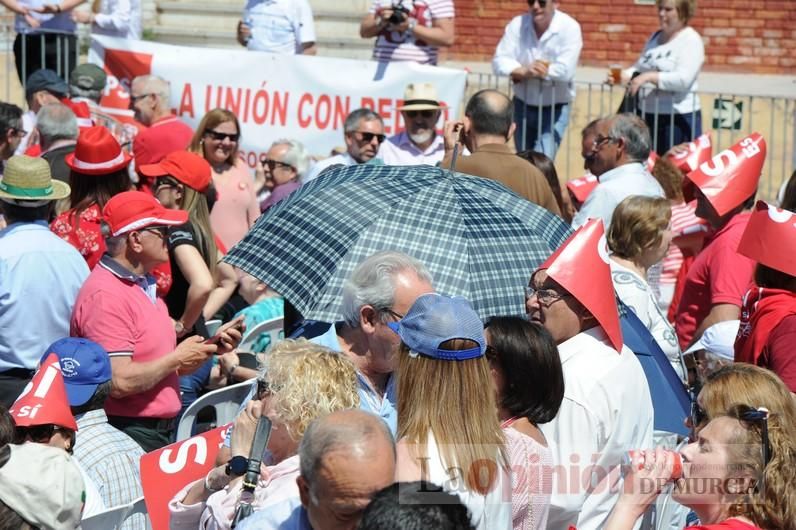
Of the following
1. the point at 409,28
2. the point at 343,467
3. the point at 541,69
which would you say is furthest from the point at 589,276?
the point at 409,28

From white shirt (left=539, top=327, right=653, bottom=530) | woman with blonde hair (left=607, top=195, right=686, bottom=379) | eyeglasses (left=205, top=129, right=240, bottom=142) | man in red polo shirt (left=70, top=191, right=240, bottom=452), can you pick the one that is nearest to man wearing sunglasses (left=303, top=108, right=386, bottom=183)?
eyeglasses (left=205, top=129, right=240, bottom=142)

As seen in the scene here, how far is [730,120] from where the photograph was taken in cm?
1189

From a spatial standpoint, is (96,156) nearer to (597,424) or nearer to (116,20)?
(597,424)

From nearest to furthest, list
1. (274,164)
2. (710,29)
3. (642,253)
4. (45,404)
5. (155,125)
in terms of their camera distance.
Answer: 1. (45,404)
2. (642,253)
3. (155,125)
4. (274,164)
5. (710,29)

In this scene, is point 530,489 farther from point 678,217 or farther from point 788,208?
point 678,217

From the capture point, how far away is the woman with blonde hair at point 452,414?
3.66 m

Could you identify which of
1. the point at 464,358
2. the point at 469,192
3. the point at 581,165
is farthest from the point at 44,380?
the point at 581,165

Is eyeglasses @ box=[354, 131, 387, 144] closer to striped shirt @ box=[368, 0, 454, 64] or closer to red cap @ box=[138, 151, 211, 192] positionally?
striped shirt @ box=[368, 0, 454, 64]

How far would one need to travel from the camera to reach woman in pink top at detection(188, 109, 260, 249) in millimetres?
8672

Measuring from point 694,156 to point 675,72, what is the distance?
159 cm

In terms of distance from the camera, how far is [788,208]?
6285 millimetres

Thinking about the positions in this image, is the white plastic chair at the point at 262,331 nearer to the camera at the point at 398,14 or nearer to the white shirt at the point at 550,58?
the camera at the point at 398,14

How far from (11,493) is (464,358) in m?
1.30

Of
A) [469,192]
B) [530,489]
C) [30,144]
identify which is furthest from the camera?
[30,144]
